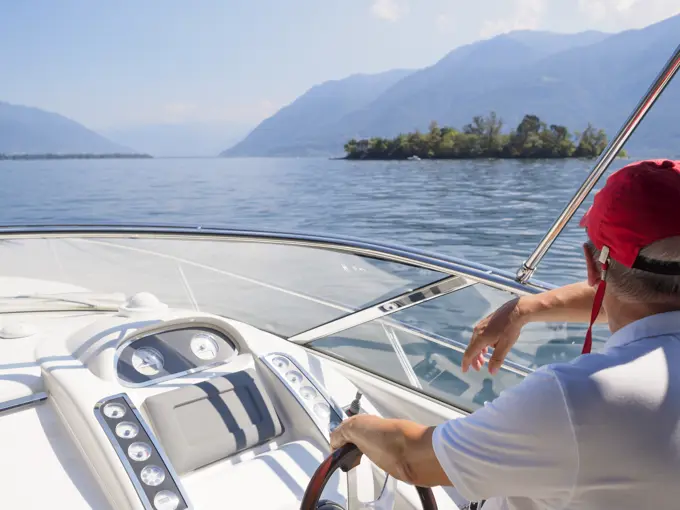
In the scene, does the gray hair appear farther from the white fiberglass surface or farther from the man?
the white fiberglass surface

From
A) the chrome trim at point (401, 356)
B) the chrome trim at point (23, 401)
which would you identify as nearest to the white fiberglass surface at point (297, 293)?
the chrome trim at point (401, 356)

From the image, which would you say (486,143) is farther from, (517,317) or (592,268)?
(592,268)

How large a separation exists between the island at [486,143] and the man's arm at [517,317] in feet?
35.7

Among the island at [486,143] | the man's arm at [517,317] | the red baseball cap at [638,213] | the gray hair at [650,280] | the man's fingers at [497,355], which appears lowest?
the man's fingers at [497,355]

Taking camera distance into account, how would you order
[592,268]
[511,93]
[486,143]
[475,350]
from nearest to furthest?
1. [592,268]
2. [475,350]
3. [486,143]
4. [511,93]

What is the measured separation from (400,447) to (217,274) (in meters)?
2.48

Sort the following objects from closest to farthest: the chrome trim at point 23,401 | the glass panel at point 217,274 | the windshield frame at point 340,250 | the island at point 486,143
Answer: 1. the chrome trim at point 23,401
2. the windshield frame at point 340,250
3. the glass panel at point 217,274
4. the island at point 486,143

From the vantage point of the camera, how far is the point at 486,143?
1762cm

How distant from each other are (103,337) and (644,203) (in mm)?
1074

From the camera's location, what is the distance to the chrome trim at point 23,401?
3.67 feet

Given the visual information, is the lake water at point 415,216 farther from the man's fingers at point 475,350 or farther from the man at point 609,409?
the man at point 609,409

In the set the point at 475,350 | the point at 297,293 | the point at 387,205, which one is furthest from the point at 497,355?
the point at 387,205

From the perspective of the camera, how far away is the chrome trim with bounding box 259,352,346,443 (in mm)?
1263

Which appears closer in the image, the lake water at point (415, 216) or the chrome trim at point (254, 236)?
the chrome trim at point (254, 236)
